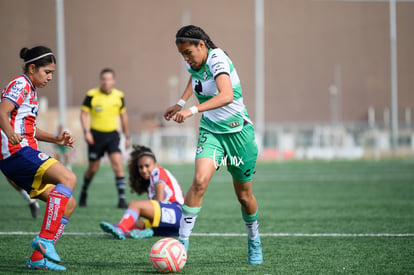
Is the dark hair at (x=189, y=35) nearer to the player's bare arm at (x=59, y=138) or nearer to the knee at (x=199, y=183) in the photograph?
the knee at (x=199, y=183)

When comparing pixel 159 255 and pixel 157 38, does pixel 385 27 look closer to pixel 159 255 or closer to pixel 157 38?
pixel 157 38

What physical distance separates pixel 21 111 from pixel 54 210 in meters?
0.95

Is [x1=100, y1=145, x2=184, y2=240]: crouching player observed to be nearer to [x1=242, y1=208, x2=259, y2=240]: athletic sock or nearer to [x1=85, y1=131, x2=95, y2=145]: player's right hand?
[x1=242, y1=208, x2=259, y2=240]: athletic sock

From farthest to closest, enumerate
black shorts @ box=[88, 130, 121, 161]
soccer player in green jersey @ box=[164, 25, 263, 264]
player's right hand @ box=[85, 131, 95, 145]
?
black shorts @ box=[88, 130, 121, 161] → player's right hand @ box=[85, 131, 95, 145] → soccer player in green jersey @ box=[164, 25, 263, 264]

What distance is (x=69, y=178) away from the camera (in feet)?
18.0

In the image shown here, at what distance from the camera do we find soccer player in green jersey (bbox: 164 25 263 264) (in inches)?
214

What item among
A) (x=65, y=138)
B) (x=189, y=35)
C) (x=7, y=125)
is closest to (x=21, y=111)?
(x=7, y=125)

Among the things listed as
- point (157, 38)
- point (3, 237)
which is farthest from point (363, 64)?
point (3, 237)

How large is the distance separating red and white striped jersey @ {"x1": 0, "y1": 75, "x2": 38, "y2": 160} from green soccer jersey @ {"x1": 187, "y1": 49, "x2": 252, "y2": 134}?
1507mm

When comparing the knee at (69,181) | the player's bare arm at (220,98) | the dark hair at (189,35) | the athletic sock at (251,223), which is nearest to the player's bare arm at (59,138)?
the knee at (69,181)

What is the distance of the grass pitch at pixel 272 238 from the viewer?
219 inches

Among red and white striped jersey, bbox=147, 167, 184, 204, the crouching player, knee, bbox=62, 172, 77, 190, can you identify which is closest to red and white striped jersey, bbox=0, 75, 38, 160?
knee, bbox=62, 172, 77, 190

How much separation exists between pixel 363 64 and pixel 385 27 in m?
3.14

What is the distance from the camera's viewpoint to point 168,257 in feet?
17.2
